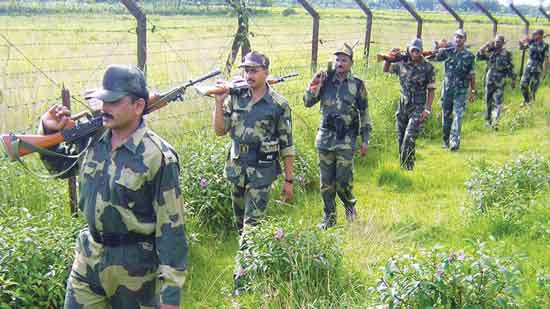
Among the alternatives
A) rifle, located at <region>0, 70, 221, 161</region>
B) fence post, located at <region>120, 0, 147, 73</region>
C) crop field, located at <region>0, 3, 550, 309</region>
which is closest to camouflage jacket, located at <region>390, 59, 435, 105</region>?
crop field, located at <region>0, 3, 550, 309</region>

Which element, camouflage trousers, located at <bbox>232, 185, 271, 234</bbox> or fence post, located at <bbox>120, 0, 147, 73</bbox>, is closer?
camouflage trousers, located at <bbox>232, 185, 271, 234</bbox>

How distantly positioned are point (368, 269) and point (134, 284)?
1943mm

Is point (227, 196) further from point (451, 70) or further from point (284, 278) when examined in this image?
point (451, 70)

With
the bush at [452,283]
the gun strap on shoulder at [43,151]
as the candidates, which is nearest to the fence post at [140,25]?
the gun strap on shoulder at [43,151]

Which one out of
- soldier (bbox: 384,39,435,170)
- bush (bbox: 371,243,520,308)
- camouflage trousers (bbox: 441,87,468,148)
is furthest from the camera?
camouflage trousers (bbox: 441,87,468,148)

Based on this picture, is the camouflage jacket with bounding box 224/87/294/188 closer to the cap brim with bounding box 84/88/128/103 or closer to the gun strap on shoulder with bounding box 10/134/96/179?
the gun strap on shoulder with bounding box 10/134/96/179

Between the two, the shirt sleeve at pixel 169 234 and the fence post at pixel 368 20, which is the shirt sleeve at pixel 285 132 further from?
the fence post at pixel 368 20

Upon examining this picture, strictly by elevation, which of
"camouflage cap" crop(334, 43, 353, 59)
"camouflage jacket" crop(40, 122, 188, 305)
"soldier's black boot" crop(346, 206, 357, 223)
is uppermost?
"camouflage cap" crop(334, 43, 353, 59)

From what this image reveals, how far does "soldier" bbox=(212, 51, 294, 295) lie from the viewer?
4438 mm

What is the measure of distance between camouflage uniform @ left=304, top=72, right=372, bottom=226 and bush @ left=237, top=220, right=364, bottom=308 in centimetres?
148

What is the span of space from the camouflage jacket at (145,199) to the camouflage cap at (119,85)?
18 centimetres

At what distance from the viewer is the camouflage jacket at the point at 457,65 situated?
8992mm

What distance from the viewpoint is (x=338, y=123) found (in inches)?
217

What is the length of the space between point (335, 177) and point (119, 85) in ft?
11.1
